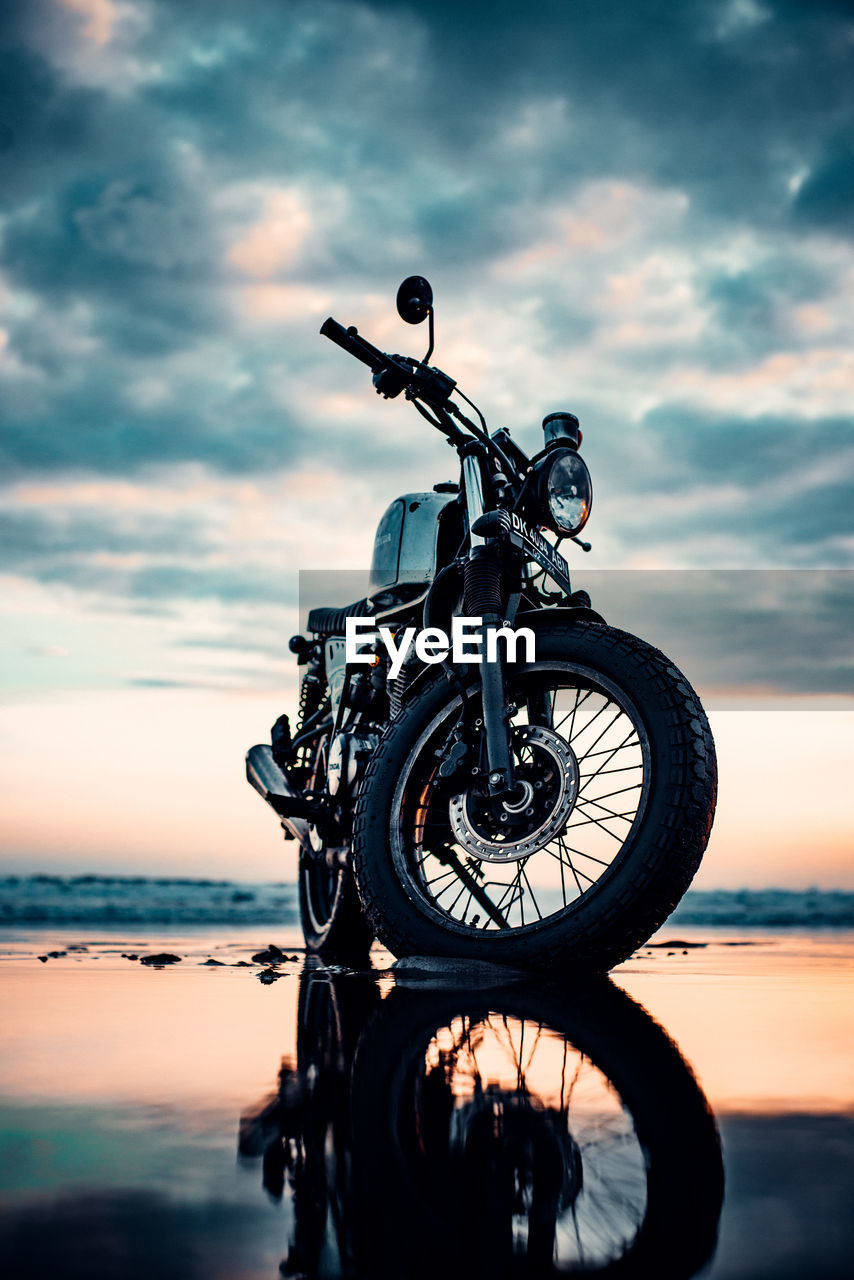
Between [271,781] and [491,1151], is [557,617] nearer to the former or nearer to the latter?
[491,1151]

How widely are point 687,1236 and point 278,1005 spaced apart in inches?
71.3

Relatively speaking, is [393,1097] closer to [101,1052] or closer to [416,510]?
[101,1052]

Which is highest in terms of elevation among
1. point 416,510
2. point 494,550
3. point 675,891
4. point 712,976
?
point 416,510

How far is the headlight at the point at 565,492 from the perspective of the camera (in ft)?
11.0

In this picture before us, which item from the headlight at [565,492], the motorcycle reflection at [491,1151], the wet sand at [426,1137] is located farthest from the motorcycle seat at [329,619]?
the motorcycle reflection at [491,1151]

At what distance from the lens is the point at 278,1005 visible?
2520 mm

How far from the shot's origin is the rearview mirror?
11.4 feet

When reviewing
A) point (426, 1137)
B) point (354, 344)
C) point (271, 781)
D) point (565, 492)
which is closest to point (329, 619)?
point (271, 781)

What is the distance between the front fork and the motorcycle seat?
5.02 ft

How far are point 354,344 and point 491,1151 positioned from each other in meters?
3.08

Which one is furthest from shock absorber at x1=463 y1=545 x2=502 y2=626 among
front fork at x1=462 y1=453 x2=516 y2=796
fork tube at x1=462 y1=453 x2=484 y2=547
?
fork tube at x1=462 y1=453 x2=484 y2=547

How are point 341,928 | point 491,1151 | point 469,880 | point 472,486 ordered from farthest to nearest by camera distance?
point 341,928, point 472,486, point 469,880, point 491,1151

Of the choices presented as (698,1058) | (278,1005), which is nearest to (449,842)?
(278,1005)

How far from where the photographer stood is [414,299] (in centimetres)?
345
